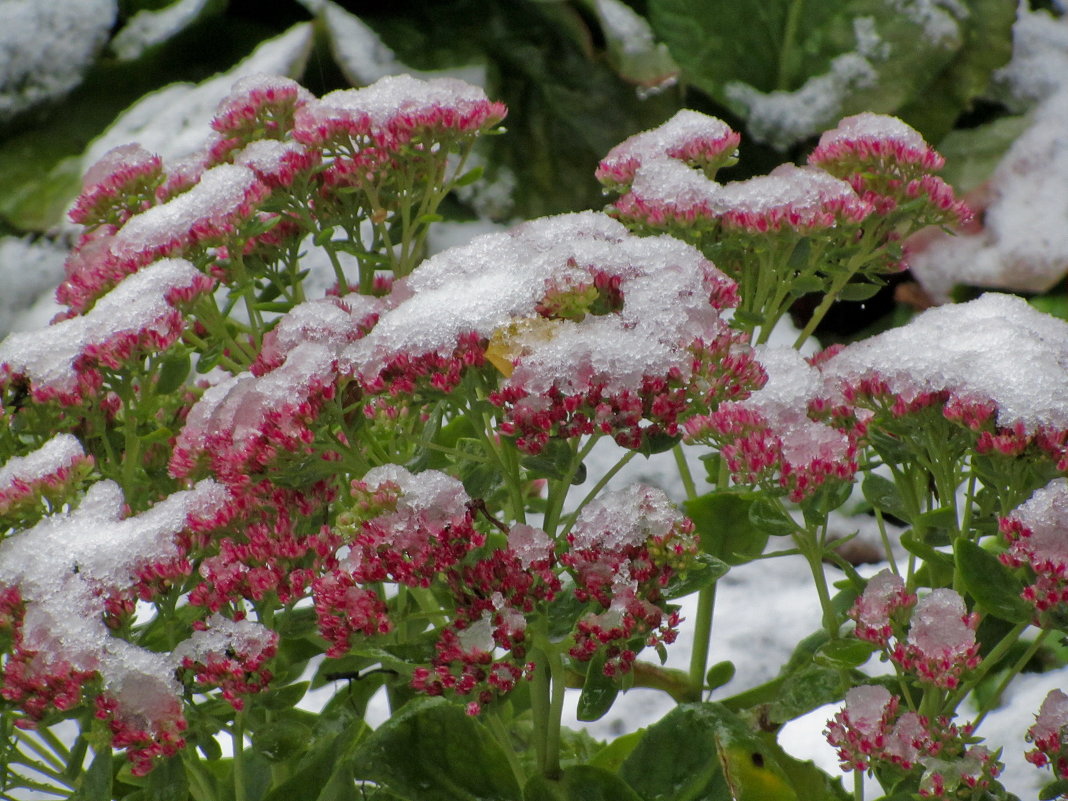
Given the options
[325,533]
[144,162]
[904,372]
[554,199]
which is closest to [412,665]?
[325,533]

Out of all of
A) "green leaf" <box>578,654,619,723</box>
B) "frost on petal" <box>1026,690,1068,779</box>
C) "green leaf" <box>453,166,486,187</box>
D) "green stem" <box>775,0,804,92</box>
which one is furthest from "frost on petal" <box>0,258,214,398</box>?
"green stem" <box>775,0,804,92</box>

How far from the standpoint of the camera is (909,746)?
26.0 inches

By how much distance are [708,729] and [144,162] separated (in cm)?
63

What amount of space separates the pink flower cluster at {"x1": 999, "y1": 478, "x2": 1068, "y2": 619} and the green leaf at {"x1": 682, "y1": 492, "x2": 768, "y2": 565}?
0.98 feet

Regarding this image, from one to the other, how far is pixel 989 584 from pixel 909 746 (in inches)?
4.2

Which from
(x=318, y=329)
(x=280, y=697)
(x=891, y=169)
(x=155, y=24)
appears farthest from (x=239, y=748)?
(x=155, y=24)

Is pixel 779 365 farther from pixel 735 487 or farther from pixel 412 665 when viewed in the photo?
pixel 412 665

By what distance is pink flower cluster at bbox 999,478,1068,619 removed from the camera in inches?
24.1

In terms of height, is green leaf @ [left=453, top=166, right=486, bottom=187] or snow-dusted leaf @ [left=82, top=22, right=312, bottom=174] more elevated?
green leaf @ [left=453, top=166, right=486, bottom=187]

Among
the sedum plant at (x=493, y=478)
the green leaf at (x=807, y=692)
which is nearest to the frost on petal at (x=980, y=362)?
the sedum plant at (x=493, y=478)

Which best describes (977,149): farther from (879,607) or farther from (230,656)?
(230,656)

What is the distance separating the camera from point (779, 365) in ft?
2.52

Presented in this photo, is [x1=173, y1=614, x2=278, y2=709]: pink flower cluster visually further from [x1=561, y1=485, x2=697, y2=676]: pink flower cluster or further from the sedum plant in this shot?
[x1=561, y1=485, x2=697, y2=676]: pink flower cluster

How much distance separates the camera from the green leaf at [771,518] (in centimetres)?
74
